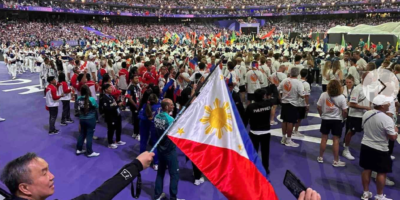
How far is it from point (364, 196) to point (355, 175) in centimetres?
101

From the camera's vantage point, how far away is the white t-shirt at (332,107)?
20.3 ft

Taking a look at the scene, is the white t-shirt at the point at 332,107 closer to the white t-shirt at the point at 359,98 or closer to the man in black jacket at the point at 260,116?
the white t-shirt at the point at 359,98

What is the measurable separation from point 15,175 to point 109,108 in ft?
18.3

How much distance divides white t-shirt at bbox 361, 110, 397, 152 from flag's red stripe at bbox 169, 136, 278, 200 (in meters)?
2.44

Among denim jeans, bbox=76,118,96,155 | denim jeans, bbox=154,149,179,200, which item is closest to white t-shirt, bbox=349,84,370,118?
denim jeans, bbox=154,149,179,200

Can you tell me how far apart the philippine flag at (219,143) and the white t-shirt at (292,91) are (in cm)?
418

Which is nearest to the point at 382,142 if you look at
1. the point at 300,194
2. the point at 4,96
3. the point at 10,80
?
the point at 300,194

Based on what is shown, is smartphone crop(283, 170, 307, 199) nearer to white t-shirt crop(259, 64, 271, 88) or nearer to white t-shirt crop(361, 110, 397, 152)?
white t-shirt crop(361, 110, 397, 152)

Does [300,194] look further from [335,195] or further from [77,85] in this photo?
[77,85]

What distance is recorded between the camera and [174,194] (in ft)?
17.1

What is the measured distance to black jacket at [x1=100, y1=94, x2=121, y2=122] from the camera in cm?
739

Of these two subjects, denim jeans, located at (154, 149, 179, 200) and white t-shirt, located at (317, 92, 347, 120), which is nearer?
denim jeans, located at (154, 149, 179, 200)

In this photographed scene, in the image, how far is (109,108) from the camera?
7.46 metres

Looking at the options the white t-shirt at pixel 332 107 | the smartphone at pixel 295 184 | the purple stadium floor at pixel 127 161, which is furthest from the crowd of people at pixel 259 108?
the smartphone at pixel 295 184
